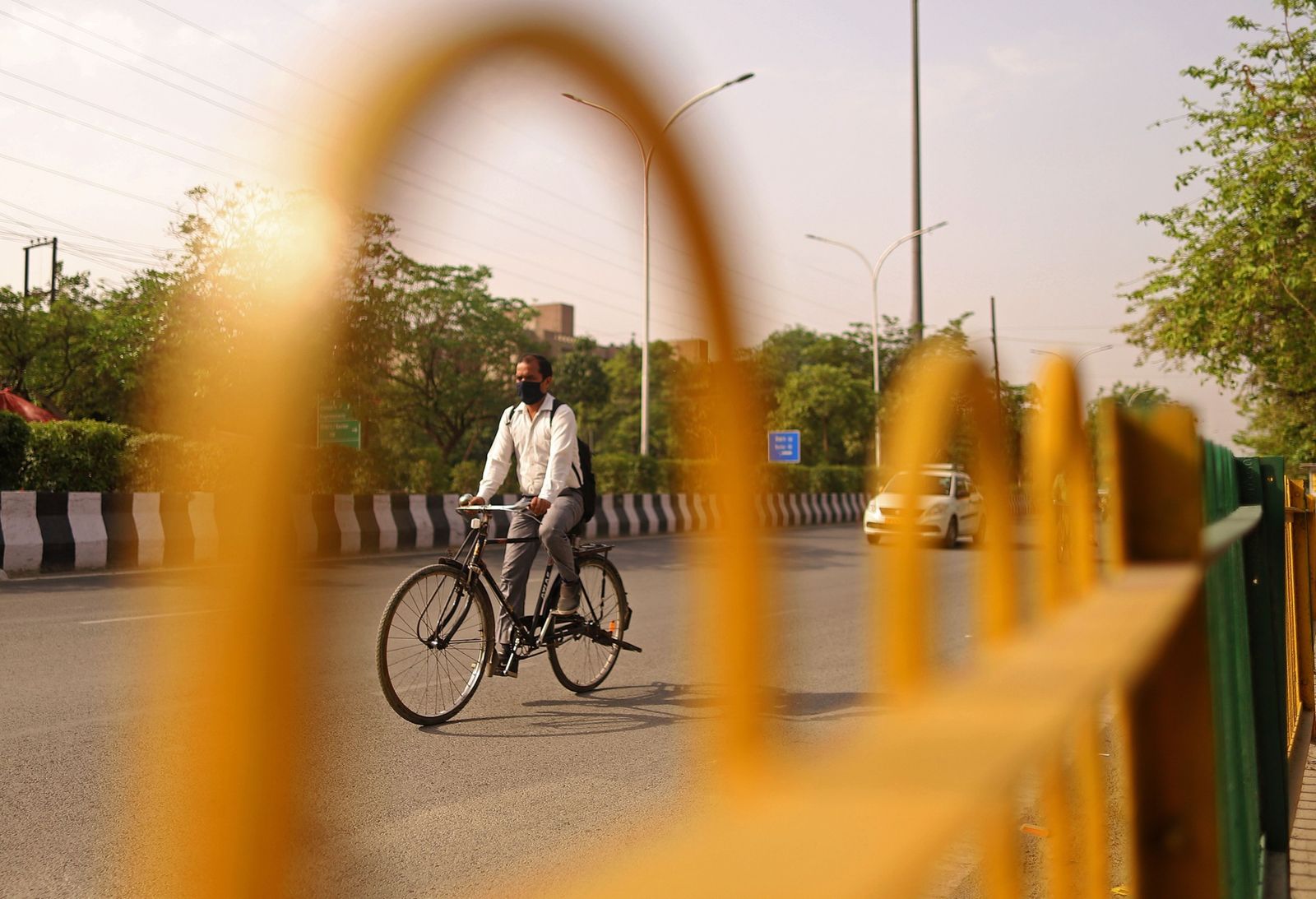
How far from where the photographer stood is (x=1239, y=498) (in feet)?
12.1

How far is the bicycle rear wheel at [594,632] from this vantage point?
655 centimetres

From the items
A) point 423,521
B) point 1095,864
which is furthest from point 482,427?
point 1095,864

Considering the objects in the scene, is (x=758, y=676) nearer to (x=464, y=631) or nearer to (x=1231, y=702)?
(x=1231, y=702)

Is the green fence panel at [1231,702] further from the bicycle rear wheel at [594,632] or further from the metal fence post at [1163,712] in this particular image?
the bicycle rear wheel at [594,632]

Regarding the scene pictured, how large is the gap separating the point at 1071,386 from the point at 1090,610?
2.59ft

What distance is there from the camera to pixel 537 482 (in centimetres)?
624

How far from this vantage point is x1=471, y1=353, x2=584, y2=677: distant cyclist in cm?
605

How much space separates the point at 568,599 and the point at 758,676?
4.87m

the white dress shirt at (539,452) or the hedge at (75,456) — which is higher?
the hedge at (75,456)

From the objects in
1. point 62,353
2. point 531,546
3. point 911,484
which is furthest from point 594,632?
point 62,353

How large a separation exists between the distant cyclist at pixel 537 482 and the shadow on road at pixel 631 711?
0.37 metres

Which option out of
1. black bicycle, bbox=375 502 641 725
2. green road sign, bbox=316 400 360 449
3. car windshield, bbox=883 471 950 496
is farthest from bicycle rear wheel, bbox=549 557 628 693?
green road sign, bbox=316 400 360 449

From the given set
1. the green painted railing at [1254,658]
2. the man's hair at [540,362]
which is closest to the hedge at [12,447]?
the man's hair at [540,362]

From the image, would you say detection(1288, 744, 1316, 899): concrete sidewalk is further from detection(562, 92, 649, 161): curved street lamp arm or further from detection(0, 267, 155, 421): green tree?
detection(0, 267, 155, 421): green tree
